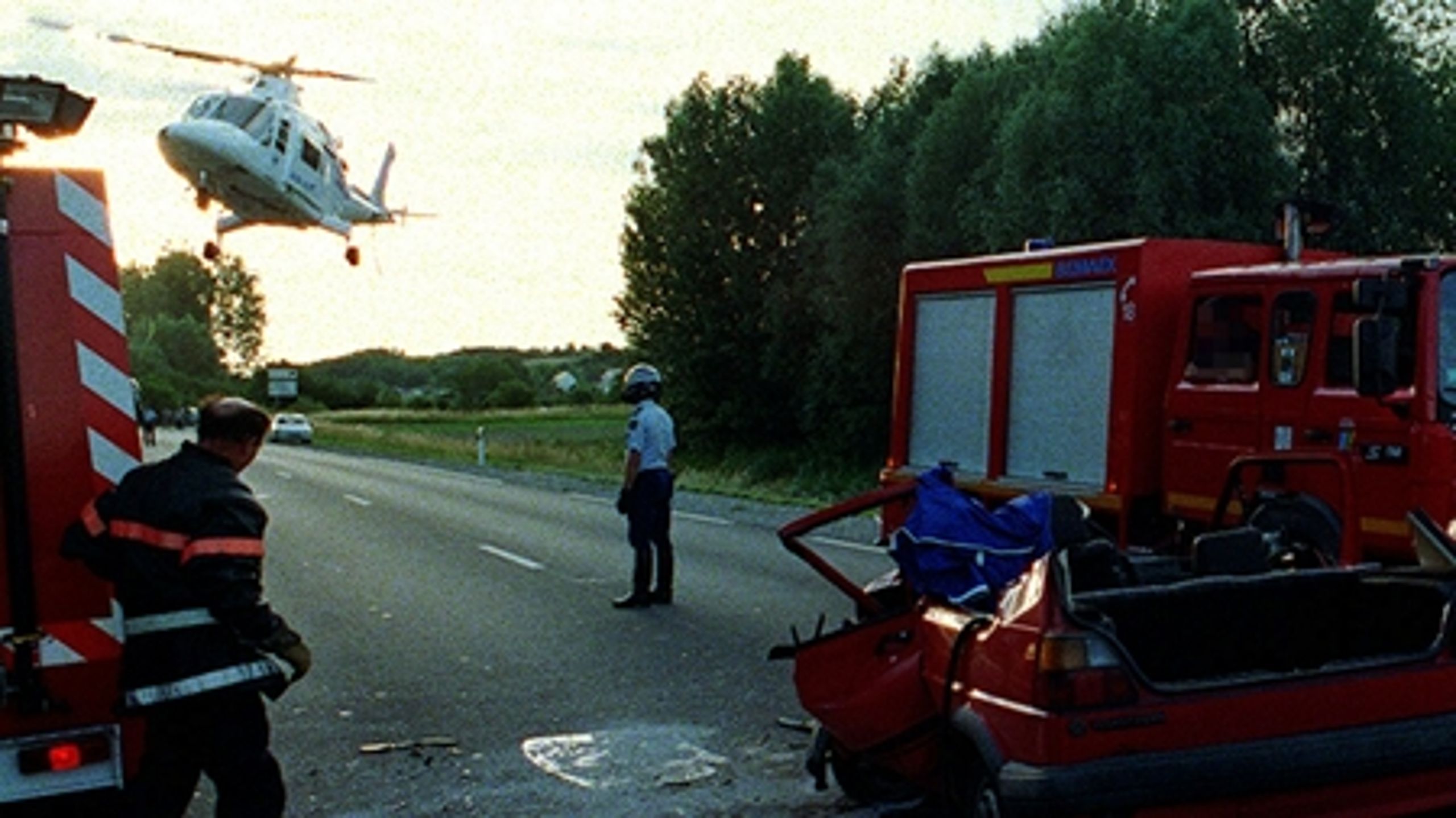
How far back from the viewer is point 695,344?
182 feet

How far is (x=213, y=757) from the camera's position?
15.5ft

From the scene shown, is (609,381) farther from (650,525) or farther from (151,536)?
(151,536)

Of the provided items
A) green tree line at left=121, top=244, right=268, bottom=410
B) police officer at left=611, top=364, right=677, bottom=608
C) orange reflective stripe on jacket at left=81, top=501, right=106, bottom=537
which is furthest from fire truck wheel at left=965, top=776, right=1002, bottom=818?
green tree line at left=121, top=244, right=268, bottom=410

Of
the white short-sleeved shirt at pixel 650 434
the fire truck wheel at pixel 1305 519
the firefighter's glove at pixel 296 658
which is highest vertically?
the white short-sleeved shirt at pixel 650 434

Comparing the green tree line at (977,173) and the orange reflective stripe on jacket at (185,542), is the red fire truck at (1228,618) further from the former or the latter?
the green tree line at (977,173)

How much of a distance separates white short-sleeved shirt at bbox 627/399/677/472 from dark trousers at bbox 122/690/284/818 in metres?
6.95

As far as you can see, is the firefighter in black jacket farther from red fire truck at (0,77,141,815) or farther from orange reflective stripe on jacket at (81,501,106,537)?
red fire truck at (0,77,141,815)

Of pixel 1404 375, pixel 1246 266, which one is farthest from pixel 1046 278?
pixel 1404 375

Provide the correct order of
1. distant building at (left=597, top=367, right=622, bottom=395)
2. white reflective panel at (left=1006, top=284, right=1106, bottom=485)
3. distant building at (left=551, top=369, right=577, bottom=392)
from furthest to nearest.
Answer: distant building at (left=551, top=369, right=577, bottom=392) < distant building at (left=597, top=367, right=622, bottom=395) < white reflective panel at (left=1006, top=284, right=1106, bottom=485)

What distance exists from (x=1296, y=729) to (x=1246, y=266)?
6499 millimetres

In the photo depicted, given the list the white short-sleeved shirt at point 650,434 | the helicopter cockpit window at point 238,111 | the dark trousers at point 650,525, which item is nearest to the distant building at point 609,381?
the helicopter cockpit window at point 238,111

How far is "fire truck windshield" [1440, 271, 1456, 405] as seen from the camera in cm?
860

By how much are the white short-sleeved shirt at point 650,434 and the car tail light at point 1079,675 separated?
7420 millimetres

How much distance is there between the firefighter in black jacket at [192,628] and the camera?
4.59 metres
